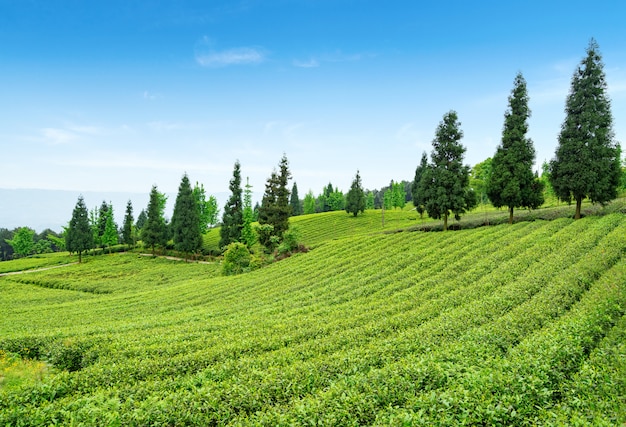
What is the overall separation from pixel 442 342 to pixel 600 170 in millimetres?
27584

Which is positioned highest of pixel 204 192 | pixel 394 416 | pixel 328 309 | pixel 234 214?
pixel 204 192

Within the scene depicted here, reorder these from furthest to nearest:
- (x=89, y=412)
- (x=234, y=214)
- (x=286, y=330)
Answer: (x=234, y=214) < (x=286, y=330) < (x=89, y=412)

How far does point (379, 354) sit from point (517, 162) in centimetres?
3010

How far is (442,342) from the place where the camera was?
32.4 ft

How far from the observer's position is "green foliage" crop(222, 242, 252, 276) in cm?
4019

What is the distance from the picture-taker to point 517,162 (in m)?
31.8

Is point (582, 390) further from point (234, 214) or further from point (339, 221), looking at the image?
point (339, 221)

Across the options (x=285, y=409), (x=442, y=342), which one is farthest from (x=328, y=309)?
(x=285, y=409)

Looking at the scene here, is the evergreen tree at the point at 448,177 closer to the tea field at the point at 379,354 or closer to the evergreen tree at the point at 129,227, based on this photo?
the tea field at the point at 379,354

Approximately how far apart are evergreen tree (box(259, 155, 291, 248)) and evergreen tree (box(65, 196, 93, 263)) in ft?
146

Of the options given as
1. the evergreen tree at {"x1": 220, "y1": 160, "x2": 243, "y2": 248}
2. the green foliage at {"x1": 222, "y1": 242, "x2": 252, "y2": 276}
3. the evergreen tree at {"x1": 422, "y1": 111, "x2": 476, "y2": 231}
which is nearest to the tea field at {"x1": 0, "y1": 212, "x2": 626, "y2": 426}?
the evergreen tree at {"x1": 422, "y1": 111, "x2": 476, "y2": 231}

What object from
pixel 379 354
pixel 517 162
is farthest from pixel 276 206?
pixel 379 354

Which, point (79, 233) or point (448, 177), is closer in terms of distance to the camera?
point (448, 177)

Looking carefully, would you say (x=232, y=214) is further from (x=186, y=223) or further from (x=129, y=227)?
(x=129, y=227)
